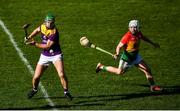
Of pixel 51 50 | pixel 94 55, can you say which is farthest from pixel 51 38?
pixel 94 55

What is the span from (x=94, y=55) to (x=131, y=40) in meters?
4.53

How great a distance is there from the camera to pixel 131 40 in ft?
56.8

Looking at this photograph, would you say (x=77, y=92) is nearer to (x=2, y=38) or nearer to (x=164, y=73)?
(x=164, y=73)

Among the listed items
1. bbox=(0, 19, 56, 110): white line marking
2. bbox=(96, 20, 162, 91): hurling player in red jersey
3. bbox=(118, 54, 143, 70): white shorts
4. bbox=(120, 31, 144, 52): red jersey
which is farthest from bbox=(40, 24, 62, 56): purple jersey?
bbox=(118, 54, 143, 70): white shorts

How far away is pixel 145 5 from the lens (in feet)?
90.4

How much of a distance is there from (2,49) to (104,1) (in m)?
7.89

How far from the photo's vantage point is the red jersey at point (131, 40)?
680 inches

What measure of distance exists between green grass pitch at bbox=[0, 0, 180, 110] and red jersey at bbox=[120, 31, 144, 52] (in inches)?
57.7

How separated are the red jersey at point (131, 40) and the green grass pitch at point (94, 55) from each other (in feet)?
4.81

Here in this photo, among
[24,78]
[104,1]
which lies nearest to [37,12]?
[104,1]

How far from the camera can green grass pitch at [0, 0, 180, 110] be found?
1706cm

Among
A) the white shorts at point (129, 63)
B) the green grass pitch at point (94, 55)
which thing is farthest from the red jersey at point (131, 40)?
the green grass pitch at point (94, 55)

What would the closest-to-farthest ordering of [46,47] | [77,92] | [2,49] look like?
[46,47], [77,92], [2,49]

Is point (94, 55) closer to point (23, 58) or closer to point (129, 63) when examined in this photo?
point (23, 58)
